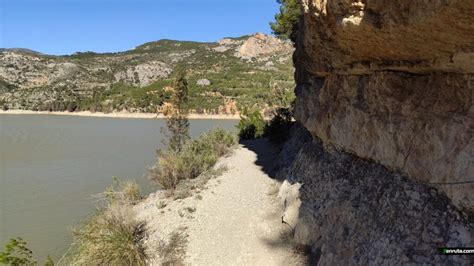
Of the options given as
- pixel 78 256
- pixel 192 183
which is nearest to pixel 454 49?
pixel 78 256

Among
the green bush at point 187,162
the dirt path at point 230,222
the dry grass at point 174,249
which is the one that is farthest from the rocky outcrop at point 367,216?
the green bush at point 187,162

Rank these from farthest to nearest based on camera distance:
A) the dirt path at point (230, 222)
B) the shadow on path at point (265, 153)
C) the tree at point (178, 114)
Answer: the tree at point (178, 114)
the shadow on path at point (265, 153)
the dirt path at point (230, 222)

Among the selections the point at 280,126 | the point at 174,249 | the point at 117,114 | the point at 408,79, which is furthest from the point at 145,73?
the point at 408,79

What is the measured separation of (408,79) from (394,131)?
2.33 ft

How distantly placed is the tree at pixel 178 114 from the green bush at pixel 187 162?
23.0 inches

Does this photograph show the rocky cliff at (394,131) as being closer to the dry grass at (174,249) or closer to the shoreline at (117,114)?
the dry grass at (174,249)

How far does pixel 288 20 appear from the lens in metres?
14.7

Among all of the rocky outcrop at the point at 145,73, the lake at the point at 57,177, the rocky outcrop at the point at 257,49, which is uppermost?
the rocky outcrop at the point at 257,49

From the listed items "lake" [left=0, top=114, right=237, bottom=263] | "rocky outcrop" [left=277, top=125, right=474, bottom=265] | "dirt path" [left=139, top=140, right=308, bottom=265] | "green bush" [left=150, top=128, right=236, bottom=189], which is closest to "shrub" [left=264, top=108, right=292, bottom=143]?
"green bush" [left=150, top=128, right=236, bottom=189]

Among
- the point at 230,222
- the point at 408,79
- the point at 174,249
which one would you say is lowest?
the point at 174,249

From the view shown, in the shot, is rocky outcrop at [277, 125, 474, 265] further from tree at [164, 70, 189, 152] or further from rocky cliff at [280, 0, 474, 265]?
tree at [164, 70, 189, 152]

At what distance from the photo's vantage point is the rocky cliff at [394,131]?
4137 mm

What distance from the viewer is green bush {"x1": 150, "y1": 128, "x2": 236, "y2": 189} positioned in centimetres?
1250

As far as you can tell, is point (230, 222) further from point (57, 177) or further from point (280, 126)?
point (57, 177)
